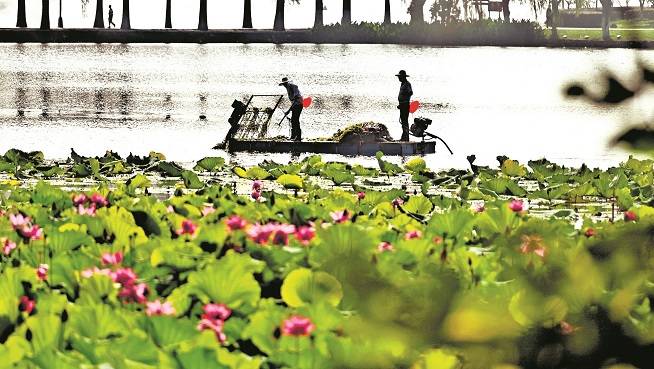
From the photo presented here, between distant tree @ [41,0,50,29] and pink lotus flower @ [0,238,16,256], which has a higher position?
distant tree @ [41,0,50,29]

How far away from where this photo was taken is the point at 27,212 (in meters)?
9.42

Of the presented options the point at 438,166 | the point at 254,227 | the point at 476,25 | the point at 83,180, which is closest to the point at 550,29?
the point at 476,25

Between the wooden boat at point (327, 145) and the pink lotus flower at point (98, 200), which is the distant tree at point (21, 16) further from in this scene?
the pink lotus flower at point (98, 200)

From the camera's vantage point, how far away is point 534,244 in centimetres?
222

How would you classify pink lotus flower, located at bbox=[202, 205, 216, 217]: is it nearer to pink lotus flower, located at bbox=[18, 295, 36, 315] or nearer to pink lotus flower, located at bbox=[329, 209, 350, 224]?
pink lotus flower, located at bbox=[329, 209, 350, 224]

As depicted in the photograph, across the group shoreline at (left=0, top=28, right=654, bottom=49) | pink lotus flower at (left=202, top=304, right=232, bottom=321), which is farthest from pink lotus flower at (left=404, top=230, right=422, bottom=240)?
shoreline at (left=0, top=28, right=654, bottom=49)

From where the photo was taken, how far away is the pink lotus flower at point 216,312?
5711mm

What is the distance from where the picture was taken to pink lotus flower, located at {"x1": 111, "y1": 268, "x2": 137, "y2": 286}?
6.29m

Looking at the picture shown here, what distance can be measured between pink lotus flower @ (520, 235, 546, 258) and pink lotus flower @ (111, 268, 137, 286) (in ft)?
13.8

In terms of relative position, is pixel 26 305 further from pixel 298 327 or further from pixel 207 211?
pixel 207 211

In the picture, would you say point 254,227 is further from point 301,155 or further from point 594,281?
point 301,155

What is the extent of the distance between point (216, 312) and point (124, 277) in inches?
29.5

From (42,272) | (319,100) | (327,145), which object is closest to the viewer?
(42,272)

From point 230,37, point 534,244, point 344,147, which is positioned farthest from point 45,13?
point 534,244
